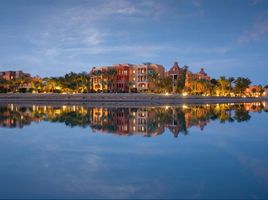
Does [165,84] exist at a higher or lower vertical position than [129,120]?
higher

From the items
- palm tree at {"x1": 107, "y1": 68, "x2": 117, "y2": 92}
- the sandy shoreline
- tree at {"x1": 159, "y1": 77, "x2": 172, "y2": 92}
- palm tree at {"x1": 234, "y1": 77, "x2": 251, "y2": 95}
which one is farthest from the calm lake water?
palm tree at {"x1": 234, "y1": 77, "x2": 251, "y2": 95}

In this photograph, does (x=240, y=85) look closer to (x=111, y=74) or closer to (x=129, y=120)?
(x=111, y=74)

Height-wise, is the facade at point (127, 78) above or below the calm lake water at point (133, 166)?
above

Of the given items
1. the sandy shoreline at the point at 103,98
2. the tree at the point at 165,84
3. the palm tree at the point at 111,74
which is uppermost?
the palm tree at the point at 111,74

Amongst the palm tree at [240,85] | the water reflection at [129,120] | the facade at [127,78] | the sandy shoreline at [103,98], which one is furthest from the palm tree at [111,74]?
the water reflection at [129,120]

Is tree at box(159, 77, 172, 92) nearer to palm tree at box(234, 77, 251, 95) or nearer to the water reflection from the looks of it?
palm tree at box(234, 77, 251, 95)

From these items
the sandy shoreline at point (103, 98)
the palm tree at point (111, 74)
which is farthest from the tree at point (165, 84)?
the palm tree at point (111, 74)

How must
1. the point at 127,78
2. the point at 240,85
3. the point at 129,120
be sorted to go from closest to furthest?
1. the point at 129,120
2. the point at 127,78
3. the point at 240,85

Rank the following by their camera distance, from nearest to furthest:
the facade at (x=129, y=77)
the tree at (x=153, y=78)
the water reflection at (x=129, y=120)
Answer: the water reflection at (x=129, y=120) → the tree at (x=153, y=78) → the facade at (x=129, y=77)

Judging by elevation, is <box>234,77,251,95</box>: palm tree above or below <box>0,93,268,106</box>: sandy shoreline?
above

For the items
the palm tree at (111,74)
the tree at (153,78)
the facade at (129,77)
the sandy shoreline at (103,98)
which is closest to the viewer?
the sandy shoreline at (103,98)

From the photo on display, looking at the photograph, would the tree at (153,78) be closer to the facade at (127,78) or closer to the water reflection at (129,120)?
the facade at (127,78)

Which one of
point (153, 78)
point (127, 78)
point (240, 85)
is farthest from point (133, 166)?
point (240, 85)

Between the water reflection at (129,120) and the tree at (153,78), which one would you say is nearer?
the water reflection at (129,120)
